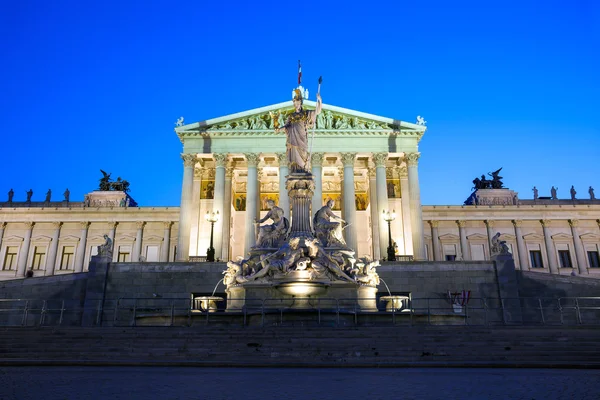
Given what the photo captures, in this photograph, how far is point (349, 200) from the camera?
4722 centimetres

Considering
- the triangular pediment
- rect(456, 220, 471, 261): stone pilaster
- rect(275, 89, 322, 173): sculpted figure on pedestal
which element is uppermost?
the triangular pediment

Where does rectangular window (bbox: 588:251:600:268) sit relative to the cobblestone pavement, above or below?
above

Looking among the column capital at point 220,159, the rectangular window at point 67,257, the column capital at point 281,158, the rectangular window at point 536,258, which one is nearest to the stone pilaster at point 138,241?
the rectangular window at point 67,257

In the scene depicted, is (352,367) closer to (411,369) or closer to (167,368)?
(411,369)

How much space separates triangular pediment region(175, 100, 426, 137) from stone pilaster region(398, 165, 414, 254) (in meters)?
4.43

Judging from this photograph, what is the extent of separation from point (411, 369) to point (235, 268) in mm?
9640

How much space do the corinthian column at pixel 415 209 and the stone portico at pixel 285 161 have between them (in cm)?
9

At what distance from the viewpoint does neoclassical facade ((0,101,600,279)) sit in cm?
4759

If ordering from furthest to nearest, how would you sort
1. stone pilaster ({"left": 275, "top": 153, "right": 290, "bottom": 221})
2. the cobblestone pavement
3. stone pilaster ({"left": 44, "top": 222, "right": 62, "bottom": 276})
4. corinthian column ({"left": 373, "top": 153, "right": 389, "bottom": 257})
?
1. stone pilaster ({"left": 44, "top": 222, "right": 62, "bottom": 276})
2. stone pilaster ({"left": 275, "top": 153, "right": 290, "bottom": 221})
3. corinthian column ({"left": 373, "top": 153, "right": 389, "bottom": 257})
4. the cobblestone pavement

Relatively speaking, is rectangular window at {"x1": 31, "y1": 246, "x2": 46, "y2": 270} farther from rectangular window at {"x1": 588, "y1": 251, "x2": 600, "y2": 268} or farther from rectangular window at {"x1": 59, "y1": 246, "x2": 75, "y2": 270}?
rectangular window at {"x1": 588, "y1": 251, "x2": 600, "y2": 268}

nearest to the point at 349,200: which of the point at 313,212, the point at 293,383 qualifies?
the point at 313,212

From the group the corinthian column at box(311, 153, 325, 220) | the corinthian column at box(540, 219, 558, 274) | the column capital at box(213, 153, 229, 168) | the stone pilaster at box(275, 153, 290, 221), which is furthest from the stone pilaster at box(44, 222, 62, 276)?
the corinthian column at box(540, 219, 558, 274)

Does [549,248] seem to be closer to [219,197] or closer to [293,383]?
[219,197]

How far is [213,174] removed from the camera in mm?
52438
